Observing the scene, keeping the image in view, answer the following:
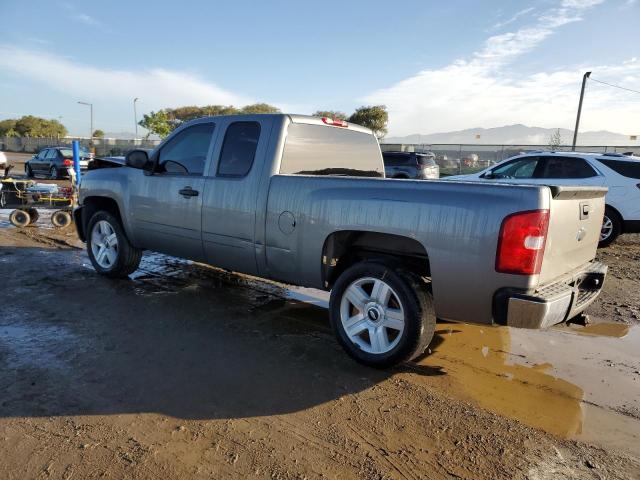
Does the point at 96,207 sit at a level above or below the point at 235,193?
below

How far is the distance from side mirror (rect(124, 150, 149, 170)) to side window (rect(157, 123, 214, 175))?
16cm

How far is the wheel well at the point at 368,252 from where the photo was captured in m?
3.60

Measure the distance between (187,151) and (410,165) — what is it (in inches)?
597

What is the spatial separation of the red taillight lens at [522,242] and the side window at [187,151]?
3125mm

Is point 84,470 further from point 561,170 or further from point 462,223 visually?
point 561,170


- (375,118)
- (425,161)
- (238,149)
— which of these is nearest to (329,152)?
(238,149)

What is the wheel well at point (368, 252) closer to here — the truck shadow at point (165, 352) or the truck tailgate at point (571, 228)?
the truck shadow at point (165, 352)

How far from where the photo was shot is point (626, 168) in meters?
8.51

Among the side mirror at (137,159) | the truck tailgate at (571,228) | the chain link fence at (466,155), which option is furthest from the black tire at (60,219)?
the chain link fence at (466,155)

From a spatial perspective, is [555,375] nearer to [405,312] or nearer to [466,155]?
[405,312]

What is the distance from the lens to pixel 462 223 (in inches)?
121

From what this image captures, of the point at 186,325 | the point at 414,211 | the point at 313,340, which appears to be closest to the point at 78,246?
the point at 186,325

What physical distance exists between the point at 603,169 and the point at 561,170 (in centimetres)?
70

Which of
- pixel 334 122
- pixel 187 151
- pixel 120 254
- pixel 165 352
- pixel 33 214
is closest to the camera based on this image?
pixel 165 352
